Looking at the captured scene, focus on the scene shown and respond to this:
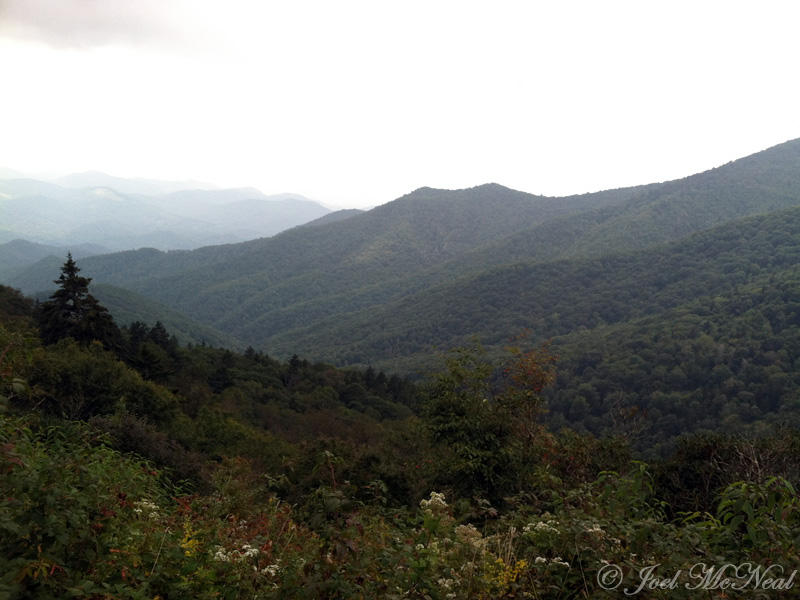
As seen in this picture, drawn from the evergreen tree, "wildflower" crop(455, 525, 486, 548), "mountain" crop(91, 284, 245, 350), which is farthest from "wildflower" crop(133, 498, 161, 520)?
"mountain" crop(91, 284, 245, 350)

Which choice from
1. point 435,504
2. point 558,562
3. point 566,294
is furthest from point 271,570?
point 566,294

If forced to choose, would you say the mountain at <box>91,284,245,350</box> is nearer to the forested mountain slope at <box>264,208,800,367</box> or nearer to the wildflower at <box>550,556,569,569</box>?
the forested mountain slope at <box>264,208,800,367</box>

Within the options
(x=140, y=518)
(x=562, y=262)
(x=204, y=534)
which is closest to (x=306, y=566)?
(x=204, y=534)

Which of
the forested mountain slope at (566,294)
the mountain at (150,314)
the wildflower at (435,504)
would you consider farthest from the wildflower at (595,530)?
the mountain at (150,314)

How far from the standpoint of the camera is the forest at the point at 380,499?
2.88 meters

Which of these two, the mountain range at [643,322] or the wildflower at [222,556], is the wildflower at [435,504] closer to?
the wildflower at [222,556]

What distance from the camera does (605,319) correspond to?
131 metres

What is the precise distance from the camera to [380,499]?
24.4 feet

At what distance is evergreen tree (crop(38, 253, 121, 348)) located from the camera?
2184 cm

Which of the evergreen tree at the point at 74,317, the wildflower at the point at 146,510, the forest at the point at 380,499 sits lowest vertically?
the forest at the point at 380,499

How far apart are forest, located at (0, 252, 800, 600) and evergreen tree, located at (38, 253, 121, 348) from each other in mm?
110

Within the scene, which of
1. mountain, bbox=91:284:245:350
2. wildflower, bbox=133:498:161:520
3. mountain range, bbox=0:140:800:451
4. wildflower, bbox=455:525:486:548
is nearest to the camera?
wildflower, bbox=455:525:486:548

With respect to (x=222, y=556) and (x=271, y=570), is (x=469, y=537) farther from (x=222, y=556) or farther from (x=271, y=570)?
(x=222, y=556)

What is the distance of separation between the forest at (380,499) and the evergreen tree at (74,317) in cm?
11
